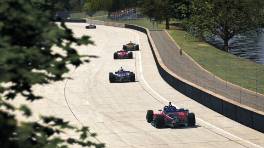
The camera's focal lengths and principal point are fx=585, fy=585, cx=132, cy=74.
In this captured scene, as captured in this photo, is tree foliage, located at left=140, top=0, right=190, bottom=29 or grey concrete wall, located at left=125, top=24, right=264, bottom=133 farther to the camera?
tree foliage, located at left=140, top=0, right=190, bottom=29

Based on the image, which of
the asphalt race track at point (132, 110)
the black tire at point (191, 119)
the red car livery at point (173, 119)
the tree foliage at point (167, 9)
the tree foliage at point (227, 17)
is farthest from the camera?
the tree foliage at point (167, 9)

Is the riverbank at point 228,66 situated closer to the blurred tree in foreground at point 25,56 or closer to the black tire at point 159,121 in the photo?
the black tire at point 159,121

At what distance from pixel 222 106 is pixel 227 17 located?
50.6 m

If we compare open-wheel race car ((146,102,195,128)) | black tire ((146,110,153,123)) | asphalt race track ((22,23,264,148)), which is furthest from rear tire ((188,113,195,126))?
black tire ((146,110,153,123))

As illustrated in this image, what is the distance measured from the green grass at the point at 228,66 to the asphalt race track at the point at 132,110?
4448mm

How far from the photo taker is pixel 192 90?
128ft

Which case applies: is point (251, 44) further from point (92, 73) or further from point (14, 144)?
point (14, 144)

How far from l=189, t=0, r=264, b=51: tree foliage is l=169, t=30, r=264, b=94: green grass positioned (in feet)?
16.3

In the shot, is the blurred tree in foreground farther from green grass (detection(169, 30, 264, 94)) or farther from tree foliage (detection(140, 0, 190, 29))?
tree foliage (detection(140, 0, 190, 29))

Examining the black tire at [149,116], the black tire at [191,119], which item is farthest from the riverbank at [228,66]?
the black tire at [149,116]

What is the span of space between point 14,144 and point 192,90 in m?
31.0

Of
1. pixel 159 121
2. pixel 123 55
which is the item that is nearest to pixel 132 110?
pixel 159 121

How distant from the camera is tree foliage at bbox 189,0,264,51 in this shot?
8274 centimetres

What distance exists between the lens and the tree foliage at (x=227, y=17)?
82744 mm
